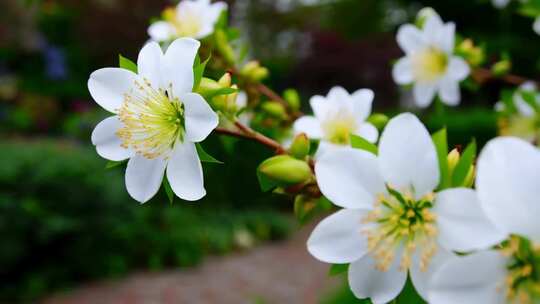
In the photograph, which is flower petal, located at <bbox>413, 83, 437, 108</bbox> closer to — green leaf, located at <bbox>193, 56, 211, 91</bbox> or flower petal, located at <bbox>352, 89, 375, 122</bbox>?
flower petal, located at <bbox>352, 89, 375, 122</bbox>

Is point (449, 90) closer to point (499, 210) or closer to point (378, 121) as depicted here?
point (378, 121)

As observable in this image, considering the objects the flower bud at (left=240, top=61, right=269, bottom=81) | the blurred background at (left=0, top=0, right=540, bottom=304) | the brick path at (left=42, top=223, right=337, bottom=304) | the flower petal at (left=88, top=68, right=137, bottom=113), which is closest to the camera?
the flower petal at (left=88, top=68, right=137, bottom=113)

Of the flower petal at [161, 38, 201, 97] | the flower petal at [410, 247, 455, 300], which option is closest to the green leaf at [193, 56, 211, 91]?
the flower petal at [161, 38, 201, 97]

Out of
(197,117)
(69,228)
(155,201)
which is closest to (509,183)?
(197,117)

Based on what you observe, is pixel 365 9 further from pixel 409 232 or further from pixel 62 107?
pixel 409 232

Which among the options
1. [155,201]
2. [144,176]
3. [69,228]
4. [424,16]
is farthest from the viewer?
[155,201]

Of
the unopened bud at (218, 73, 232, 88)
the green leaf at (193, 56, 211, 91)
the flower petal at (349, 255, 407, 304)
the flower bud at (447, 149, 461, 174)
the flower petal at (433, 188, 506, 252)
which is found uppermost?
the green leaf at (193, 56, 211, 91)

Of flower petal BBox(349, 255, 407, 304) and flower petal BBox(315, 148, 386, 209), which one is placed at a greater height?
flower petal BBox(315, 148, 386, 209)
